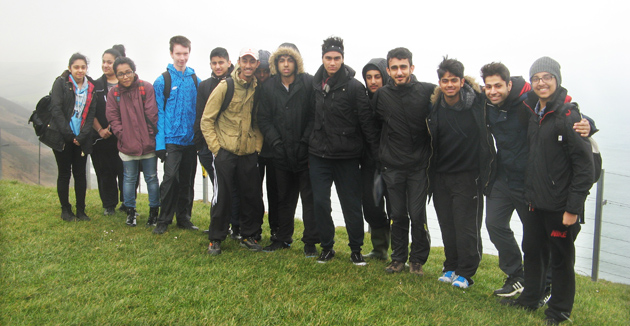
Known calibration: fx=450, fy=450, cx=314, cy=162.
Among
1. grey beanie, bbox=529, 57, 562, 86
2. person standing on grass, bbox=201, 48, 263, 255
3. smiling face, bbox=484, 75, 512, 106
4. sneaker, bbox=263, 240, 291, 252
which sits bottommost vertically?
sneaker, bbox=263, 240, 291, 252

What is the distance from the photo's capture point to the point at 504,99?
447 cm

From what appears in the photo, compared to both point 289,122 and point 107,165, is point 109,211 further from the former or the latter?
point 289,122

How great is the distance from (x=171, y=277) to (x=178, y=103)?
2.69 m

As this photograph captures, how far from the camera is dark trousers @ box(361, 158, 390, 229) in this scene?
548cm

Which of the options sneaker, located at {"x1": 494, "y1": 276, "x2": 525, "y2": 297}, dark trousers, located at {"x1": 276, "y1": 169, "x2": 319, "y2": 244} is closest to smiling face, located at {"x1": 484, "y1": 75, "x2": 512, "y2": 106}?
sneaker, located at {"x1": 494, "y1": 276, "x2": 525, "y2": 297}

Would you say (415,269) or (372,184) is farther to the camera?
(372,184)

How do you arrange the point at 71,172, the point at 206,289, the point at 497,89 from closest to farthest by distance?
the point at 206,289, the point at 497,89, the point at 71,172

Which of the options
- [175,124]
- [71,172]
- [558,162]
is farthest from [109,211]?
[558,162]

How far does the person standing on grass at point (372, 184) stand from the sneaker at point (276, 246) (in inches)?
43.5

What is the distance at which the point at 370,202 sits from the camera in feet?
18.3

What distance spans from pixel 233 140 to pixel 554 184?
3.47 meters

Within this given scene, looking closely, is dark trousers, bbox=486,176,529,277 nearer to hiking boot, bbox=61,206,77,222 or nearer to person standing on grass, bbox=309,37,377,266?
person standing on grass, bbox=309,37,377,266

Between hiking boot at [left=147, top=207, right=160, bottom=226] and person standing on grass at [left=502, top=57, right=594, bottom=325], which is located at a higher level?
person standing on grass at [left=502, top=57, right=594, bottom=325]

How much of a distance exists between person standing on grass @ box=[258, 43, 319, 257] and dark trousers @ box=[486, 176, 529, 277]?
2.07 meters
